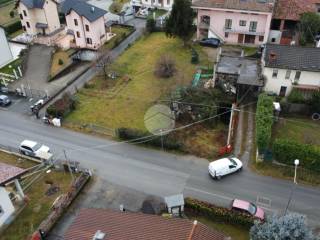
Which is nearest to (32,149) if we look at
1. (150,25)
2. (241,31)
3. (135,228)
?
(135,228)

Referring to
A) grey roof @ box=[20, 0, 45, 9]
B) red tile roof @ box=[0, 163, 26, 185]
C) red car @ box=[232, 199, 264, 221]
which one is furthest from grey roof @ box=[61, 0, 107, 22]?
red car @ box=[232, 199, 264, 221]

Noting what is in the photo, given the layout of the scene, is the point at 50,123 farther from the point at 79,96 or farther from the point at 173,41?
the point at 173,41

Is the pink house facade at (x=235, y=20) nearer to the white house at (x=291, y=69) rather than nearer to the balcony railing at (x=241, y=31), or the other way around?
the balcony railing at (x=241, y=31)

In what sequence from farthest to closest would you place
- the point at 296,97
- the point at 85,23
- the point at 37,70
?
the point at 85,23, the point at 37,70, the point at 296,97

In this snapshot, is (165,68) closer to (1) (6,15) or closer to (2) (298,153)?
(2) (298,153)

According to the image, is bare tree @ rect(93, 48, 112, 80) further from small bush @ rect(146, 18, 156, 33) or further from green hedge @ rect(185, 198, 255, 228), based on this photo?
green hedge @ rect(185, 198, 255, 228)

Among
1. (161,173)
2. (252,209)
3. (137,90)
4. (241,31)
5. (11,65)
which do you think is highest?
(241,31)
